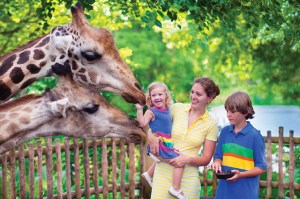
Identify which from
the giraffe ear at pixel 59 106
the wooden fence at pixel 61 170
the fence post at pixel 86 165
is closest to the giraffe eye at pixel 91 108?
the giraffe ear at pixel 59 106

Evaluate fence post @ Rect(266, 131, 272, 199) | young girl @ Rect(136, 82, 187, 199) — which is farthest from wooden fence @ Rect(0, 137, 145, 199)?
young girl @ Rect(136, 82, 187, 199)

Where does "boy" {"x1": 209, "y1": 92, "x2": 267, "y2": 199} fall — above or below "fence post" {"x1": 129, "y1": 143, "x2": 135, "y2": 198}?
above

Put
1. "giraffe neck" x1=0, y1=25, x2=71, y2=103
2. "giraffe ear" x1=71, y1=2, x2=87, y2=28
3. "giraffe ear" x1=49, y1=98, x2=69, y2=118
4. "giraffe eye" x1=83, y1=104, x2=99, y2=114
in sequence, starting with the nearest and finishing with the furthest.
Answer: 1. "giraffe ear" x1=49, y1=98, x2=69, y2=118
2. "giraffe eye" x1=83, y1=104, x2=99, y2=114
3. "giraffe ear" x1=71, y1=2, x2=87, y2=28
4. "giraffe neck" x1=0, y1=25, x2=71, y2=103

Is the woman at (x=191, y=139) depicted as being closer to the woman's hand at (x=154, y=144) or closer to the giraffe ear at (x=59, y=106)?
the woman's hand at (x=154, y=144)

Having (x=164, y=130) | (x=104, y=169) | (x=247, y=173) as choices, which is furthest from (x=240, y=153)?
(x=104, y=169)

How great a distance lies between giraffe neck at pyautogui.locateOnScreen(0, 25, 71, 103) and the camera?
3.37 m

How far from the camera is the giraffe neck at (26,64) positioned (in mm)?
3371

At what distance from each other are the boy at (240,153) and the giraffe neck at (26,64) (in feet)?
3.81

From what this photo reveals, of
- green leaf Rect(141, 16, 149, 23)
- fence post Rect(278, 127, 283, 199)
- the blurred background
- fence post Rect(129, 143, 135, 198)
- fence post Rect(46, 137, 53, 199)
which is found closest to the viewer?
green leaf Rect(141, 16, 149, 23)

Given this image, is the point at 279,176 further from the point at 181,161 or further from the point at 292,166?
the point at 181,161

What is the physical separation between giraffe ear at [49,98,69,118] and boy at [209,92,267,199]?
1.11m

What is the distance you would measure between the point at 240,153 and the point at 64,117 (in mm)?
1242

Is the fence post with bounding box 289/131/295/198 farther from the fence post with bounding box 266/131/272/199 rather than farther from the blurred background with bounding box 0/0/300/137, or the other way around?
the blurred background with bounding box 0/0/300/137

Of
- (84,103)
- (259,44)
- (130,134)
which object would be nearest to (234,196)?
(130,134)
